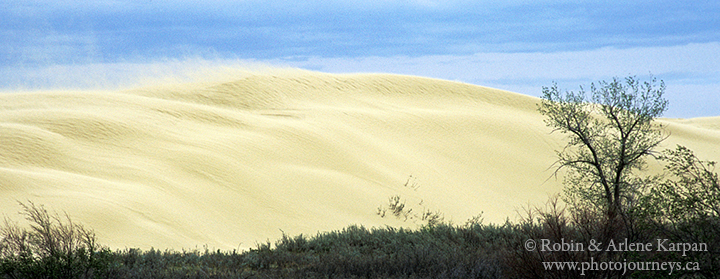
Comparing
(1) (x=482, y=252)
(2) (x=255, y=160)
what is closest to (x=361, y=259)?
(1) (x=482, y=252)

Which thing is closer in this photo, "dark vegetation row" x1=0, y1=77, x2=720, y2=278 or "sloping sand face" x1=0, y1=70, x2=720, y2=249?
"dark vegetation row" x1=0, y1=77, x2=720, y2=278

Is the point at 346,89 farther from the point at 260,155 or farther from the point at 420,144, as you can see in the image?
the point at 260,155

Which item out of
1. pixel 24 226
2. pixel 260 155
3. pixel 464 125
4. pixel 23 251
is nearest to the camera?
pixel 23 251

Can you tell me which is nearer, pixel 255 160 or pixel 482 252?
pixel 482 252

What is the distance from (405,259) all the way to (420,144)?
44.0 ft

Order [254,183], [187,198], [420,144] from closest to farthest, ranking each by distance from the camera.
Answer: [187,198] → [254,183] → [420,144]

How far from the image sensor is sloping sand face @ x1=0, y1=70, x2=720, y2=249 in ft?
35.7

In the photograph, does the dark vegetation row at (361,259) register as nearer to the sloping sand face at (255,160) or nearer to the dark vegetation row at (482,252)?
the dark vegetation row at (482,252)

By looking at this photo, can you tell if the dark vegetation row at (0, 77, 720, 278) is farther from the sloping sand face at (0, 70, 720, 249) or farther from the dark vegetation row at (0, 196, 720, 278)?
the sloping sand face at (0, 70, 720, 249)

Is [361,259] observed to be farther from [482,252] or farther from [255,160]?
[255,160]

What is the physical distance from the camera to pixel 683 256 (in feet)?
Answer: 16.7

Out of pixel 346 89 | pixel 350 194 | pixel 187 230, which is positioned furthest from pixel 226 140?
pixel 346 89

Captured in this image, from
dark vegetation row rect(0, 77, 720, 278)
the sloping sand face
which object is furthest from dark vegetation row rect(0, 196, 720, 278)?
the sloping sand face

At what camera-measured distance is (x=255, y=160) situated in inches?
598
